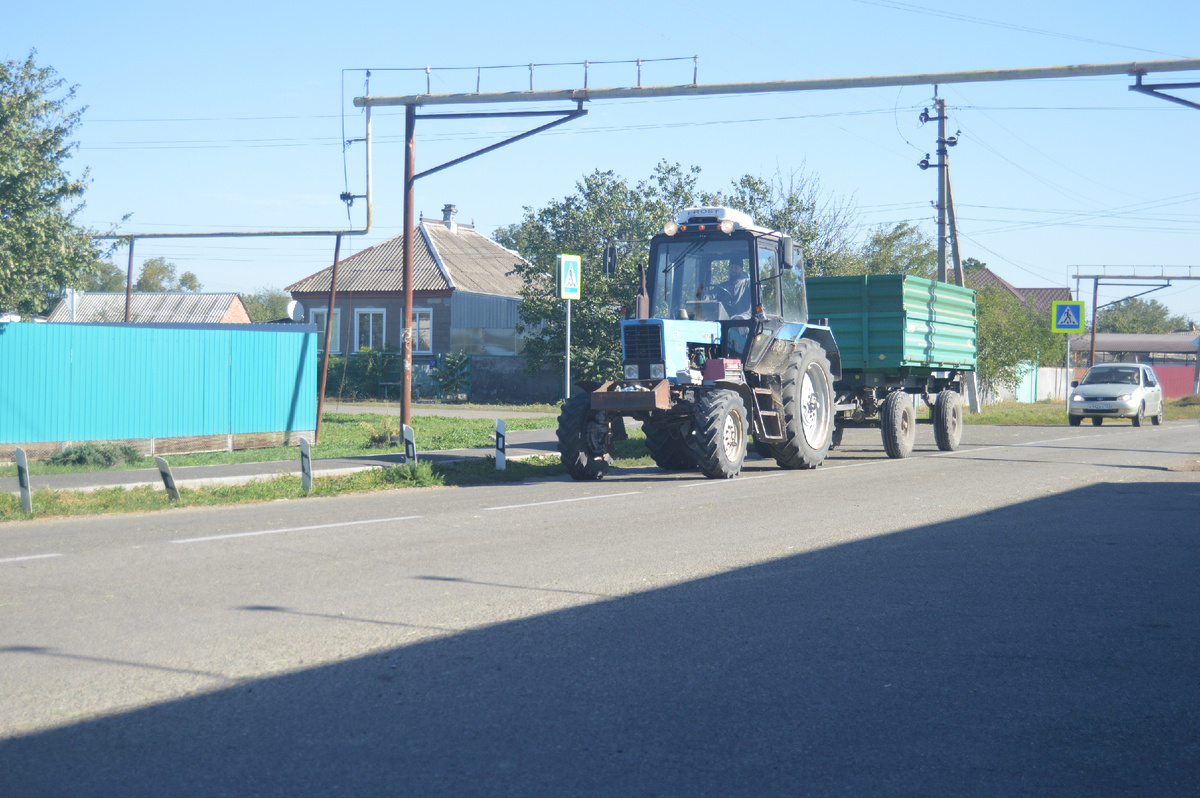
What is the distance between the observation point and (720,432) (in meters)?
13.3

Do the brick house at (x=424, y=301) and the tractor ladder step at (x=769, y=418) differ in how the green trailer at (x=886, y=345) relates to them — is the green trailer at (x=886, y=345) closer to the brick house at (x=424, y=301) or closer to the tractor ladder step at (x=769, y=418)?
the tractor ladder step at (x=769, y=418)

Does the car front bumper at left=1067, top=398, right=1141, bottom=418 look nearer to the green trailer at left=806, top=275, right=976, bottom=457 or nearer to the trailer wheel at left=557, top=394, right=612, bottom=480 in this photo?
the green trailer at left=806, top=275, right=976, bottom=457

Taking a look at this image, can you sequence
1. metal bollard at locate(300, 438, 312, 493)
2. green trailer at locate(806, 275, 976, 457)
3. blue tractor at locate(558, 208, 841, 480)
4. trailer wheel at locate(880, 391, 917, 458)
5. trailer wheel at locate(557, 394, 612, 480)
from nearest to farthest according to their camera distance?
metal bollard at locate(300, 438, 312, 493) < blue tractor at locate(558, 208, 841, 480) < trailer wheel at locate(557, 394, 612, 480) < green trailer at locate(806, 275, 976, 457) < trailer wheel at locate(880, 391, 917, 458)

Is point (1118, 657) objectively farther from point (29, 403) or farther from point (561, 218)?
point (561, 218)

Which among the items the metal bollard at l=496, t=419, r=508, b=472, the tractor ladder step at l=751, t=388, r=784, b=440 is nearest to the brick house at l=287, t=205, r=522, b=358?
the metal bollard at l=496, t=419, r=508, b=472

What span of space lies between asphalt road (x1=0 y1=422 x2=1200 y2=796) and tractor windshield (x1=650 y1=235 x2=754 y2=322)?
4693 mm

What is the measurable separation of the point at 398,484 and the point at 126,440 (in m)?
6.49

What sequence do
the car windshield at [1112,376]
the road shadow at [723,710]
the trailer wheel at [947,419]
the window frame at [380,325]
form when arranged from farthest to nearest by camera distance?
the window frame at [380,325], the car windshield at [1112,376], the trailer wheel at [947,419], the road shadow at [723,710]

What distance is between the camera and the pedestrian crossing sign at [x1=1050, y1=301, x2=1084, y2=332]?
101 feet

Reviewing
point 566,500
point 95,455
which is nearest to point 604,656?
point 566,500

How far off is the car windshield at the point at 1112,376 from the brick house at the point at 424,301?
2301 centimetres

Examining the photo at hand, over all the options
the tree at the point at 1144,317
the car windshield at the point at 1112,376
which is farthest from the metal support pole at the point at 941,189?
the tree at the point at 1144,317

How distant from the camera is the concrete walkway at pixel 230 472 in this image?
524 inches

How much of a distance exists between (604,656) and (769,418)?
32.2 feet
